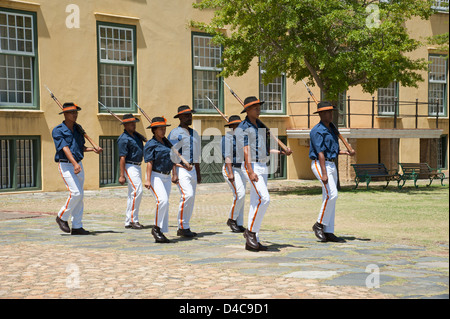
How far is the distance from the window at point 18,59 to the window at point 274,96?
27.3ft

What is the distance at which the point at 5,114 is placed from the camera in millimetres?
18984

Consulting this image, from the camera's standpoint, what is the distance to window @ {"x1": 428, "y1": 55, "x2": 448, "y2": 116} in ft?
96.6

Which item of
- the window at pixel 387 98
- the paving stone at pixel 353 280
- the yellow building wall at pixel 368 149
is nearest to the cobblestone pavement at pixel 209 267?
the paving stone at pixel 353 280

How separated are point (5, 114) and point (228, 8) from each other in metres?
6.67

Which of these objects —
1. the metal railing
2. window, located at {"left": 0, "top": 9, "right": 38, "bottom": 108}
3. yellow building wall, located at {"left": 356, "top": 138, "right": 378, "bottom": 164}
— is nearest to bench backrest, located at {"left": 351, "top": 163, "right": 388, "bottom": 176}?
the metal railing

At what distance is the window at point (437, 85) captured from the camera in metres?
29.5

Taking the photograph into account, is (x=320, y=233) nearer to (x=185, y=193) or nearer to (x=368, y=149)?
(x=185, y=193)

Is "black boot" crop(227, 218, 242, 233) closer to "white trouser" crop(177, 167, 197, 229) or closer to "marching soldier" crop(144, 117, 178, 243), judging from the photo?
"white trouser" crop(177, 167, 197, 229)

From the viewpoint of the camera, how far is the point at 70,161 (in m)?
10.5

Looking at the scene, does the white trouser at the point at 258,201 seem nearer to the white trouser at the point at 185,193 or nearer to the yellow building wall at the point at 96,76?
the white trouser at the point at 185,193

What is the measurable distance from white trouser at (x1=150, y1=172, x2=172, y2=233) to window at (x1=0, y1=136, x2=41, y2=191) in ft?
34.1

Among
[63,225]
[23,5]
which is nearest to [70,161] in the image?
[63,225]
